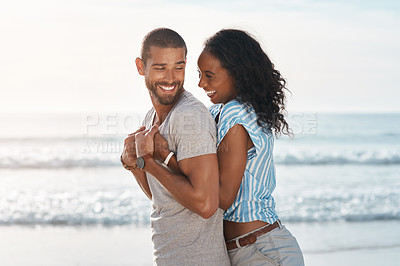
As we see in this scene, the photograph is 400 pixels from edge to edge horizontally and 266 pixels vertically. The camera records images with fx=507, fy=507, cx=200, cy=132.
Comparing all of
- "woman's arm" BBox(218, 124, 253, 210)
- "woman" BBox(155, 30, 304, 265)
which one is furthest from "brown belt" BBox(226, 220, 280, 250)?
"woman's arm" BBox(218, 124, 253, 210)

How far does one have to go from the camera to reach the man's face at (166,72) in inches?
98.5

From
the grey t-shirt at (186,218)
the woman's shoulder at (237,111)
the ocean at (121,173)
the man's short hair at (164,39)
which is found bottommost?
the ocean at (121,173)

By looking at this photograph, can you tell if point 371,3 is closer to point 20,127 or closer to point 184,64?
point 20,127

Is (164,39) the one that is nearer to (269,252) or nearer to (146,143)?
(146,143)

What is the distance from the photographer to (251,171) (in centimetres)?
252

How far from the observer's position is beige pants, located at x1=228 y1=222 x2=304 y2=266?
248cm

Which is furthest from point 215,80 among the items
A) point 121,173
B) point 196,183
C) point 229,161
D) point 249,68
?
point 121,173

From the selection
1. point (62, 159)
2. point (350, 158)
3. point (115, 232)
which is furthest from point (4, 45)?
point (115, 232)

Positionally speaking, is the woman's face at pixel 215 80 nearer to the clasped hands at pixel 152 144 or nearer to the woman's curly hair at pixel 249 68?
the woman's curly hair at pixel 249 68

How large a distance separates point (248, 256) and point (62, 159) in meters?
12.2

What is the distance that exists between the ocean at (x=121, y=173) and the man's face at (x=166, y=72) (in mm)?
5205

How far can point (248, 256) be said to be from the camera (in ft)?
8.21

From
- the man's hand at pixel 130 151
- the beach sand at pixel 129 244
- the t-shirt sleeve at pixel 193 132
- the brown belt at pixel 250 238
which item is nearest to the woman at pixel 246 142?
the brown belt at pixel 250 238

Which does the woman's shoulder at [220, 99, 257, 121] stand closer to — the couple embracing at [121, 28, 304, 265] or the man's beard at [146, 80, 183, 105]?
Answer: the couple embracing at [121, 28, 304, 265]
